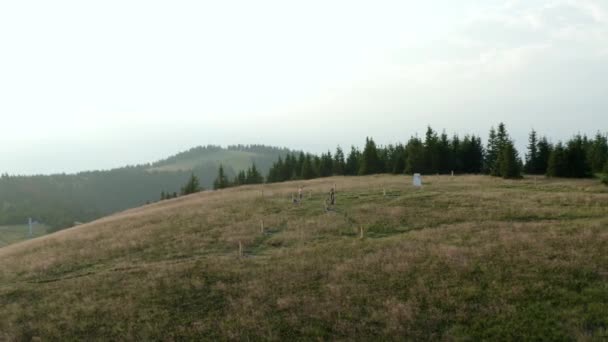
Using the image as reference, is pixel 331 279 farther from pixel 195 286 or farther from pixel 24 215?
pixel 24 215

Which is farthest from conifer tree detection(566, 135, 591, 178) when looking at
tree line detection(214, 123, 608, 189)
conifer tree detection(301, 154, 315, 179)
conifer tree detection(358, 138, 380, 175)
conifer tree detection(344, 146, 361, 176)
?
conifer tree detection(301, 154, 315, 179)

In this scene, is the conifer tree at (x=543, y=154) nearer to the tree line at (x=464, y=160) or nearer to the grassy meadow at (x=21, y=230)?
the tree line at (x=464, y=160)

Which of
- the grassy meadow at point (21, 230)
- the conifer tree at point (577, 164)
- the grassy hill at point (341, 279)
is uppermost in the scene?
the conifer tree at point (577, 164)

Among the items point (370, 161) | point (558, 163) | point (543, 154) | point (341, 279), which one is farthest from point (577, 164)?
point (341, 279)

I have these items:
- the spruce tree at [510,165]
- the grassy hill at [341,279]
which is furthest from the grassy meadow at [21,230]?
the spruce tree at [510,165]

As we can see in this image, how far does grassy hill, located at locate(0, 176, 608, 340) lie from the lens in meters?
15.3

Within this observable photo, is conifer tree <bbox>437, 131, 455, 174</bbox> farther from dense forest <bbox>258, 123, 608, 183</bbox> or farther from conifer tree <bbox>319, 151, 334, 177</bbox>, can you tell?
conifer tree <bbox>319, 151, 334, 177</bbox>

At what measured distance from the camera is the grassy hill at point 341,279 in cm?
1527

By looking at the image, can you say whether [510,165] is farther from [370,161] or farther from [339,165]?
[339,165]

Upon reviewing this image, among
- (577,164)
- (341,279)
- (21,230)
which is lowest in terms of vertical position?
(21,230)

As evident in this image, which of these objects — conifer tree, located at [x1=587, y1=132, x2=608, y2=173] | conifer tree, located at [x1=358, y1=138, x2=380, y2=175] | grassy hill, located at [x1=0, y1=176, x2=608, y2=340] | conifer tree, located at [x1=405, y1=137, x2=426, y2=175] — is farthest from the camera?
conifer tree, located at [x1=358, y1=138, x2=380, y2=175]

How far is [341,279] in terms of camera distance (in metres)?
20.0

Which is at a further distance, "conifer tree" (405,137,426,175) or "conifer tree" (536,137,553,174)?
"conifer tree" (405,137,426,175)

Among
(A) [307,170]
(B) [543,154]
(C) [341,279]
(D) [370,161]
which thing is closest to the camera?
(C) [341,279]
